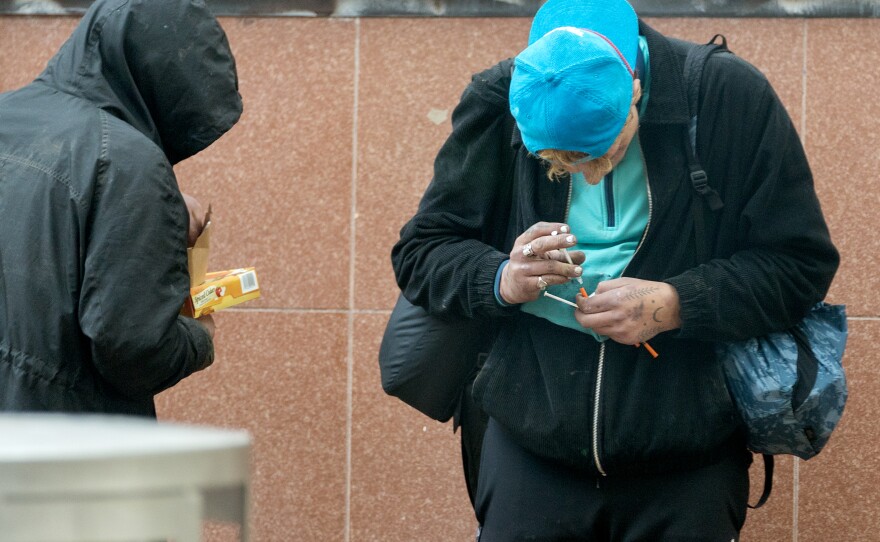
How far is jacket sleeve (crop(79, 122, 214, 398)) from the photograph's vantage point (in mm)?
2502

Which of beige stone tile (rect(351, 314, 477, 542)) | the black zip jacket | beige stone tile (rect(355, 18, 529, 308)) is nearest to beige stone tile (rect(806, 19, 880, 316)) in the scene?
beige stone tile (rect(355, 18, 529, 308))

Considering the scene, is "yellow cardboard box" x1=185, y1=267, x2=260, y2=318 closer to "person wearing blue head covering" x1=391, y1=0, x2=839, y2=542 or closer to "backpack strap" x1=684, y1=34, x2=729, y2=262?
"person wearing blue head covering" x1=391, y1=0, x2=839, y2=542

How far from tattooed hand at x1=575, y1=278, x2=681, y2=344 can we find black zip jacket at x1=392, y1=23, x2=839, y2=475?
0.03m

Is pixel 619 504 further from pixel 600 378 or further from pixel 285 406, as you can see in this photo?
pixel 285 406

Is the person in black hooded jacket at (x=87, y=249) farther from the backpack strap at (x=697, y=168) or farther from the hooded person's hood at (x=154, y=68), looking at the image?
the backpack strap at (x=697, y=168)

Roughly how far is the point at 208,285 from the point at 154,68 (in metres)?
0.56

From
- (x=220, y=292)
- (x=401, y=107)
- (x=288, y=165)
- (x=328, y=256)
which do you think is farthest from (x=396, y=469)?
(x=220, y=292)

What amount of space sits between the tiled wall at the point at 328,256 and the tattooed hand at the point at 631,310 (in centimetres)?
209

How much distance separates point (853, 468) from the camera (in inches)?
175

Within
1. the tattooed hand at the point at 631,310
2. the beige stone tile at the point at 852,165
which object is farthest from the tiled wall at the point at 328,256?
the tattooed hand at the point at 631,310

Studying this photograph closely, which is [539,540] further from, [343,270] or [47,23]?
[47,23]

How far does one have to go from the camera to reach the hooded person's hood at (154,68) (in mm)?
2734

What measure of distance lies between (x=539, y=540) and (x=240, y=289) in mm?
1000

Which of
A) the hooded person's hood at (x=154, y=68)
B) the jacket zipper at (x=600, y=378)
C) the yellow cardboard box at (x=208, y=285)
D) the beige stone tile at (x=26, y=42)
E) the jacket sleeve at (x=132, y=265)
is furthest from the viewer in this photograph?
the beige stone tile at (x=26, y=42)
